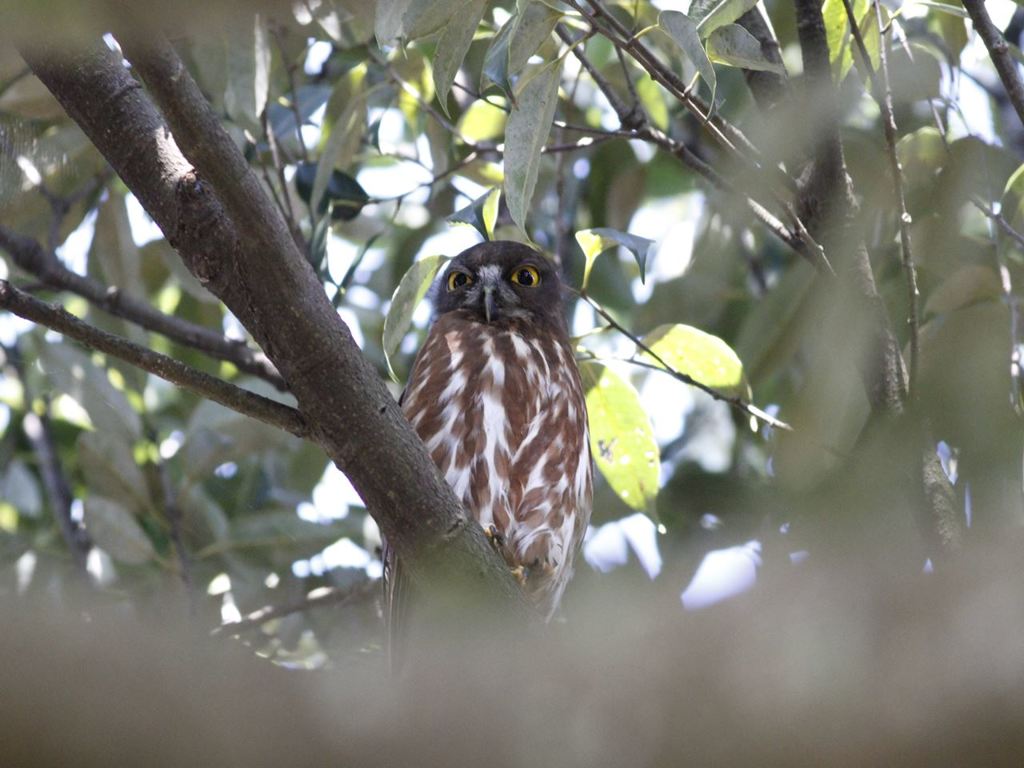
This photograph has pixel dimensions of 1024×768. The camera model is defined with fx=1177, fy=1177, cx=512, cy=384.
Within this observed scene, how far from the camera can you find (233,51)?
3.79m

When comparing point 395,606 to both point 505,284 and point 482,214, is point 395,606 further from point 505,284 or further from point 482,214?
point 505,284

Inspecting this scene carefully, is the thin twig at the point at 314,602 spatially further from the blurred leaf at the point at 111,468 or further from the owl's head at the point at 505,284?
the owl's head at the point at 505,284

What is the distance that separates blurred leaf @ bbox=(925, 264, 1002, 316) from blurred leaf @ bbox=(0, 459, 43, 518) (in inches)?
152

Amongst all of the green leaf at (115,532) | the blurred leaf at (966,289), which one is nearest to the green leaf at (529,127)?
the blurred leaf at (966,289)

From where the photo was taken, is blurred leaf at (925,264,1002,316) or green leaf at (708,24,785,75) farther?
blurred leaf at (925,264,1002,316)

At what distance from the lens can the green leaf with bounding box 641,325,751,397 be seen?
3.43 m

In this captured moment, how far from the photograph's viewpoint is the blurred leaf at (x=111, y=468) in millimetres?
4543

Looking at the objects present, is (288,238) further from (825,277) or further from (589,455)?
(589,455)

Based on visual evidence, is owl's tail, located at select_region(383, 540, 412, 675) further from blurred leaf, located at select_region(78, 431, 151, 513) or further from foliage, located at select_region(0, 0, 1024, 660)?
blurred leaf, located at select_region(78, 431, 151, 513)

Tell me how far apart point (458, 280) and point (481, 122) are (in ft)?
2.23

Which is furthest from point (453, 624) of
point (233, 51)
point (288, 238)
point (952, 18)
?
point (952, 18)

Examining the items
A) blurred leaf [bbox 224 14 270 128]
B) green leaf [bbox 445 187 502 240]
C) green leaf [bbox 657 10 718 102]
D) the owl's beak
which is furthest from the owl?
green leaf [bbox 657 10 718 102]

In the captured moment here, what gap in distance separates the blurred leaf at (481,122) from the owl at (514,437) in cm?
78

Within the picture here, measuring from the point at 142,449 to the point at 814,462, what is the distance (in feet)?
9.35
